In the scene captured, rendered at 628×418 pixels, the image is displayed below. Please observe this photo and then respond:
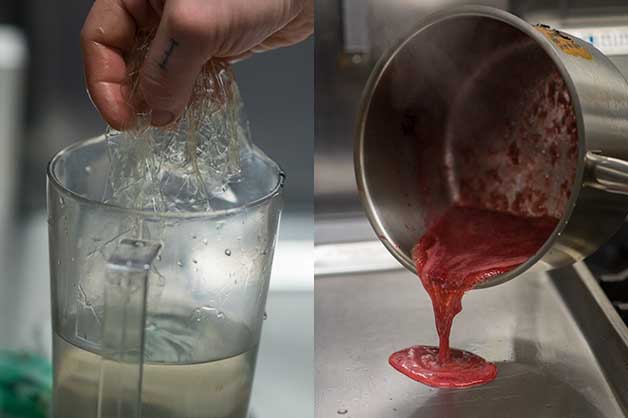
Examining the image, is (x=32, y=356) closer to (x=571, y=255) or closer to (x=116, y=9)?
(x=116, y=9)

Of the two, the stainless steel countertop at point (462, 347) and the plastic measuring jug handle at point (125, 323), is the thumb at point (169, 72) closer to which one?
the plastic measuring jug handle at point (125, 323)

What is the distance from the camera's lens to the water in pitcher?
520 millimetres

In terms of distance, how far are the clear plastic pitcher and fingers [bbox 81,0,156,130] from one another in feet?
0.13

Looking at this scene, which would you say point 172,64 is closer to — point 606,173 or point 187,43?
point 187,43

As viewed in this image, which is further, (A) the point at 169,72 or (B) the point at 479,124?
(B) the point at 479,124

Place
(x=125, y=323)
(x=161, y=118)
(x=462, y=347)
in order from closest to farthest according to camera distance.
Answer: (x=125, y=323) → (x=161, y=118) → (x=462, y=347)

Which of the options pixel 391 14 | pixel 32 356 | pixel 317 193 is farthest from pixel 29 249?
pixel 391 14

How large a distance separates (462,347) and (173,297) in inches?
9.5

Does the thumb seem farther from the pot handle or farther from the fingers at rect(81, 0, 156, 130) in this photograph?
the pot handle

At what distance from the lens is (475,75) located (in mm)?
696

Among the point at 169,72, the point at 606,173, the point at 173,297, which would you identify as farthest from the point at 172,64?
the point at 606,173

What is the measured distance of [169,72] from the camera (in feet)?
1.71

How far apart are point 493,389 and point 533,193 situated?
0.50 feet

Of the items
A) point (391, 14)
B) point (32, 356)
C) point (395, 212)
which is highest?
point (391, 14)
